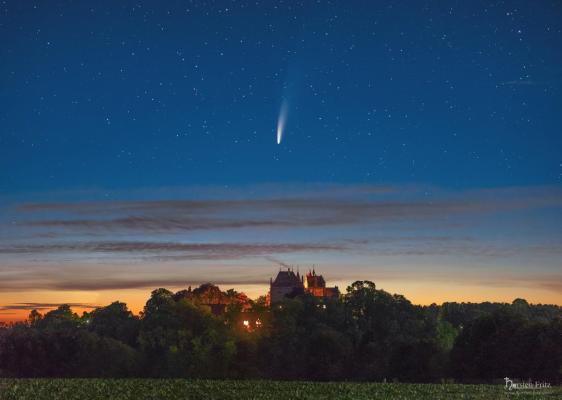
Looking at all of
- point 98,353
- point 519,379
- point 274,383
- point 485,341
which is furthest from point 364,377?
point 274,383

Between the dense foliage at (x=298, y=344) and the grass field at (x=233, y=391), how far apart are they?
91.9 feet

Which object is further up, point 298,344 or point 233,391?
point 298,344

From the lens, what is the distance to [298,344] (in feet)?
304

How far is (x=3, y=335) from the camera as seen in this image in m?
86.1

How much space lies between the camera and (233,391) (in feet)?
133

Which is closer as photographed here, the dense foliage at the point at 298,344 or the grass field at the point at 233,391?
the grass field at the point at 233,391

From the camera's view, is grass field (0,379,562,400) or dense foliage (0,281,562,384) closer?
grass field (0,379,562,400)

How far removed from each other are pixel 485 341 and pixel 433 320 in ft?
94.4

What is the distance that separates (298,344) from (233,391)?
173 feet

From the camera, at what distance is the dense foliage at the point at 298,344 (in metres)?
72.4

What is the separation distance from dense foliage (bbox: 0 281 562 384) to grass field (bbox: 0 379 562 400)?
2801cm

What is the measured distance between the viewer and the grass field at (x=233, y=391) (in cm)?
3831

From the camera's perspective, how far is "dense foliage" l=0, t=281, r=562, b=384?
7244 cm

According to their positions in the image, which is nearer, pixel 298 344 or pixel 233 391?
pixel 233 391
